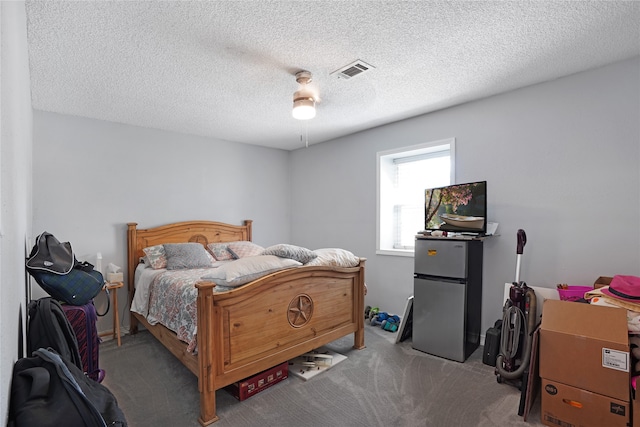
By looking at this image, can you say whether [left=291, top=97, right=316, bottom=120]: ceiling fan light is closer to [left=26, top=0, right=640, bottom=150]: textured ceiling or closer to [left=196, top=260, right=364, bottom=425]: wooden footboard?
[left=26, top=0, right=640, bottom=150]: textured ceiling

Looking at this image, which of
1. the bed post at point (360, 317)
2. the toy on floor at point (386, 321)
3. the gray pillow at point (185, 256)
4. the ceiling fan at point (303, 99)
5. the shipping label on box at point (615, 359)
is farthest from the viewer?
the toy on floor at point (386, 321)

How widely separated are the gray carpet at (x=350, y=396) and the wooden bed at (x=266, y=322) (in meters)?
0.22

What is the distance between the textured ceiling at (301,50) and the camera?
1797mm

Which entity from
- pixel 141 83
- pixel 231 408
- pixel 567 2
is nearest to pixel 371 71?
pixel 567 2

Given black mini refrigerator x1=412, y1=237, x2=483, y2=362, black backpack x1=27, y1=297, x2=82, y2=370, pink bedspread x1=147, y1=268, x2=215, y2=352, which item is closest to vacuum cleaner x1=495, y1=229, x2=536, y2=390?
black mini refrigerator x1=412, y1=237, x2=483, y2=362

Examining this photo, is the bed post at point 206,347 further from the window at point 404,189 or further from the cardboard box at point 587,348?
the window at point 404,189

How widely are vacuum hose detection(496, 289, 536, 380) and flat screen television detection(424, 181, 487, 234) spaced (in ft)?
2.20

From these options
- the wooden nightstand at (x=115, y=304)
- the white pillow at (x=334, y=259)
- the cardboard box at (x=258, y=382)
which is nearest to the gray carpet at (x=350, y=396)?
the cardboard box at (x=258, y=382)

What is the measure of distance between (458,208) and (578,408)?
161 cm

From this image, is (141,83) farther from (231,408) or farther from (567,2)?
(567,2)

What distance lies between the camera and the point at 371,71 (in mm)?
2512

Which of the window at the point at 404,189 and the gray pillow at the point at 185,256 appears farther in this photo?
the window at the point at 404,189

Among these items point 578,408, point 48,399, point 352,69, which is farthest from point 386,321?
point 48,399

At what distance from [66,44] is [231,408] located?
262 centimetres
